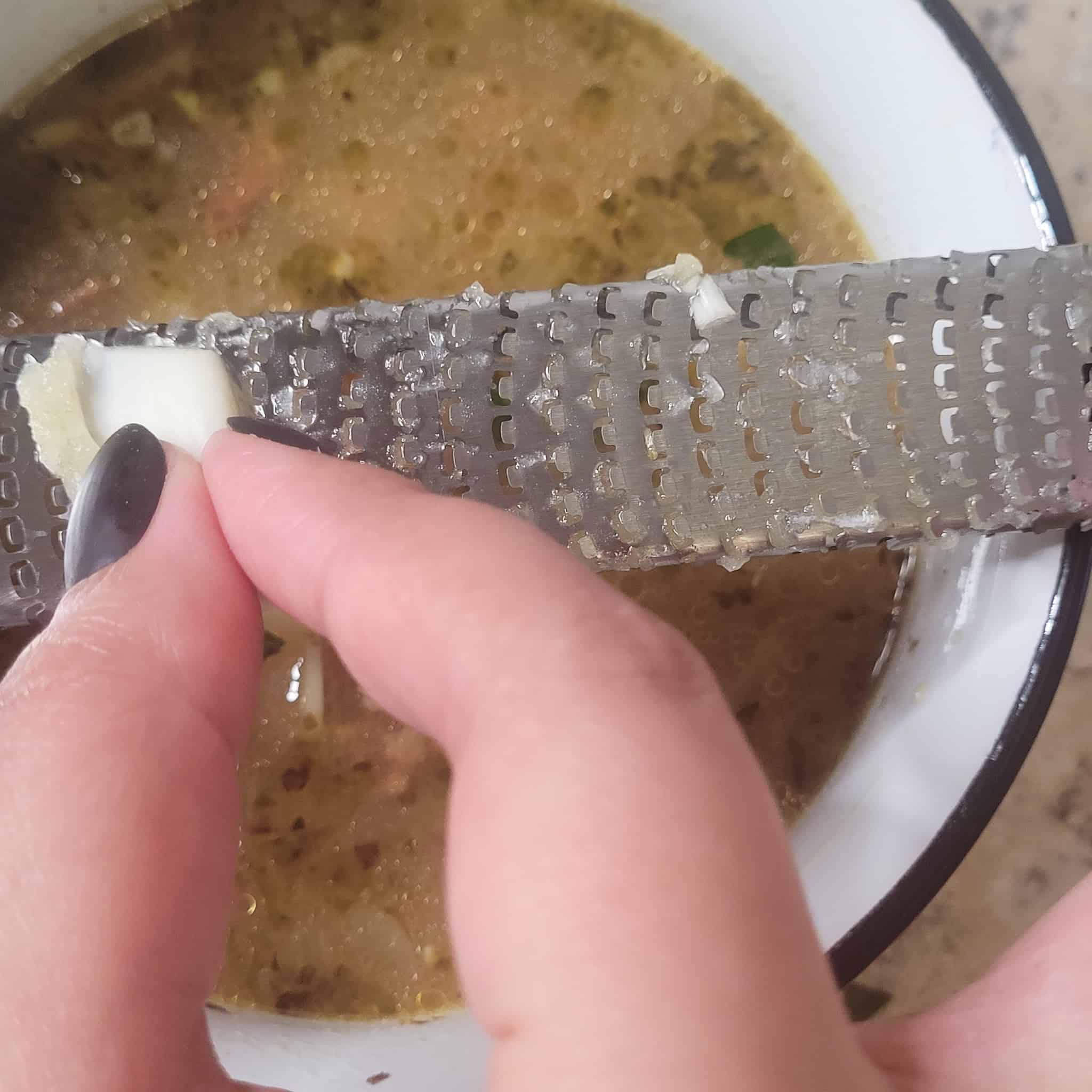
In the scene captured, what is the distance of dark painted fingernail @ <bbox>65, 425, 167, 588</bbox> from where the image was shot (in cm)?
Result: 42

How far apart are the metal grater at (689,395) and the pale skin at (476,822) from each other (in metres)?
0.15

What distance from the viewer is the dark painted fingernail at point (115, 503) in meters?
0.42

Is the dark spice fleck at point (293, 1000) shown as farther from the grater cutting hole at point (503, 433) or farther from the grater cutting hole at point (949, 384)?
the grater cutting hole at point (949, 384)

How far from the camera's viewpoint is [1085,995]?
427 mm

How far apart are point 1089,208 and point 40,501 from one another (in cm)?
86

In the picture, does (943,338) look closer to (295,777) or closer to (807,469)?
(807,469)

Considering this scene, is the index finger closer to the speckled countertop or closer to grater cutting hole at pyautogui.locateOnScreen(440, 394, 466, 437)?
grater cutting hole at pyautogui.locateOnScreen(440, 394, 466, 437)

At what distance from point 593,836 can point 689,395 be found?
0.33m

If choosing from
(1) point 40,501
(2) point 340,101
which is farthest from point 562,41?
(1) point 40,501

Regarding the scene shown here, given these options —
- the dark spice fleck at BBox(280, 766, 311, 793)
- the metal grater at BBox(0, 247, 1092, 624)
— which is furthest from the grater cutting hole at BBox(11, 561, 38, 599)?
the dark spice fleck at BBox(280, 766, 311, 793)

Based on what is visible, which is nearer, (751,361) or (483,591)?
(483,591)

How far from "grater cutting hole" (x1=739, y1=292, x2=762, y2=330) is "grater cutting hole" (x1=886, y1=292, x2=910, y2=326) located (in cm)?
7

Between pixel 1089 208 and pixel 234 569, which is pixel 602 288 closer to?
pixel 234 569

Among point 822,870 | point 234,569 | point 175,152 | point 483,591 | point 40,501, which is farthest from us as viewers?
point 175,152
